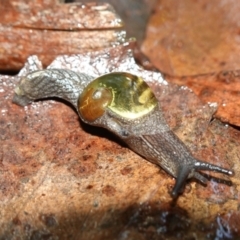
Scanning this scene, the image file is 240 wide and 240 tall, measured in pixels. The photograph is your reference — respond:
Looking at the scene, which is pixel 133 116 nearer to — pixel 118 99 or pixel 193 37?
pixel 118 99

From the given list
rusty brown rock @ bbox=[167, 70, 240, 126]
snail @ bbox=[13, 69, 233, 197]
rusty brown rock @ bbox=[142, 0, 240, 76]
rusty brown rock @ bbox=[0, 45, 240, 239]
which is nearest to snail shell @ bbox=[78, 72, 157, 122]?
snail @ bbox=[13, 69, 233, 197]

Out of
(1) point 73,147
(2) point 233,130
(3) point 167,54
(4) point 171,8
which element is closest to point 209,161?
(2) point 233,130

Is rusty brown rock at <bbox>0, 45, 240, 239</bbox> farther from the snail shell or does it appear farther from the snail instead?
the snail shell

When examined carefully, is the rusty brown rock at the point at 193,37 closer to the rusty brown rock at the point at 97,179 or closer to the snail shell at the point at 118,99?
the rusty brown rock at the point at 97,179

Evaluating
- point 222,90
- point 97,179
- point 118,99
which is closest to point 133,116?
point 118,99

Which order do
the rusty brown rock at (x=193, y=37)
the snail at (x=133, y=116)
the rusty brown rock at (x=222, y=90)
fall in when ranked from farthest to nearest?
the rusty brown rock at (x=193, y=37) < the rusty brown rock at (x=222, y=90) < the snail at (x=133, y=116)

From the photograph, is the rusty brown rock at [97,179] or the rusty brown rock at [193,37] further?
the rusty brown rock at [193,37]

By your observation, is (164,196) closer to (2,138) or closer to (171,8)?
(2,138)

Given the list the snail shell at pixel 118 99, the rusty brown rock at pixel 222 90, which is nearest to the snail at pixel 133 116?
the snail shell at pixel 118 99
